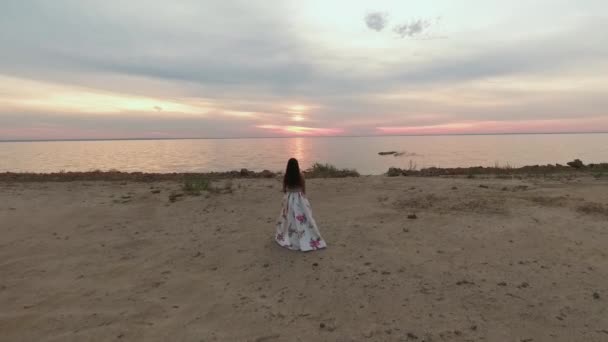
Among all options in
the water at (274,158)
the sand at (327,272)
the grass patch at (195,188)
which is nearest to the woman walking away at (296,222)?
the sand at (327,272)

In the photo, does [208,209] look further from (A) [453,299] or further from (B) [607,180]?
(B) [607,180]

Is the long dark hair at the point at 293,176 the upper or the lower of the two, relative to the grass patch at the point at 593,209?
upper

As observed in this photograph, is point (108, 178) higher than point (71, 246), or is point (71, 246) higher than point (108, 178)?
point (108, 178)

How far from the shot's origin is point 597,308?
3.93 meters

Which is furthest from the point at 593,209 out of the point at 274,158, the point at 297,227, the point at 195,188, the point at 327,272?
the point at 274,158

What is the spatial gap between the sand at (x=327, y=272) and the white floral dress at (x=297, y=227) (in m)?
0.23

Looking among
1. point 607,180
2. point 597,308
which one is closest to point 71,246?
point 597,308

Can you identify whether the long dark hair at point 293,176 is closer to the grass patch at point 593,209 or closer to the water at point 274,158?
the grass patch at point 593,209

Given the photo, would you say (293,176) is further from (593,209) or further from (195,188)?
(593,209)

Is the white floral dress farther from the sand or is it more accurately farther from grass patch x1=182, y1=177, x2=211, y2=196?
grass patch x1=182, y1=177, x2=211, y2=196

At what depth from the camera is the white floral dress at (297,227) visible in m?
6.16

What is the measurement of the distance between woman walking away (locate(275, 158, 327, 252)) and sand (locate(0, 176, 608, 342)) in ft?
0.80

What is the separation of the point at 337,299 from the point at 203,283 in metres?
1.93

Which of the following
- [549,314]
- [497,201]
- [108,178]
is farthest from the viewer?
[108,178]
